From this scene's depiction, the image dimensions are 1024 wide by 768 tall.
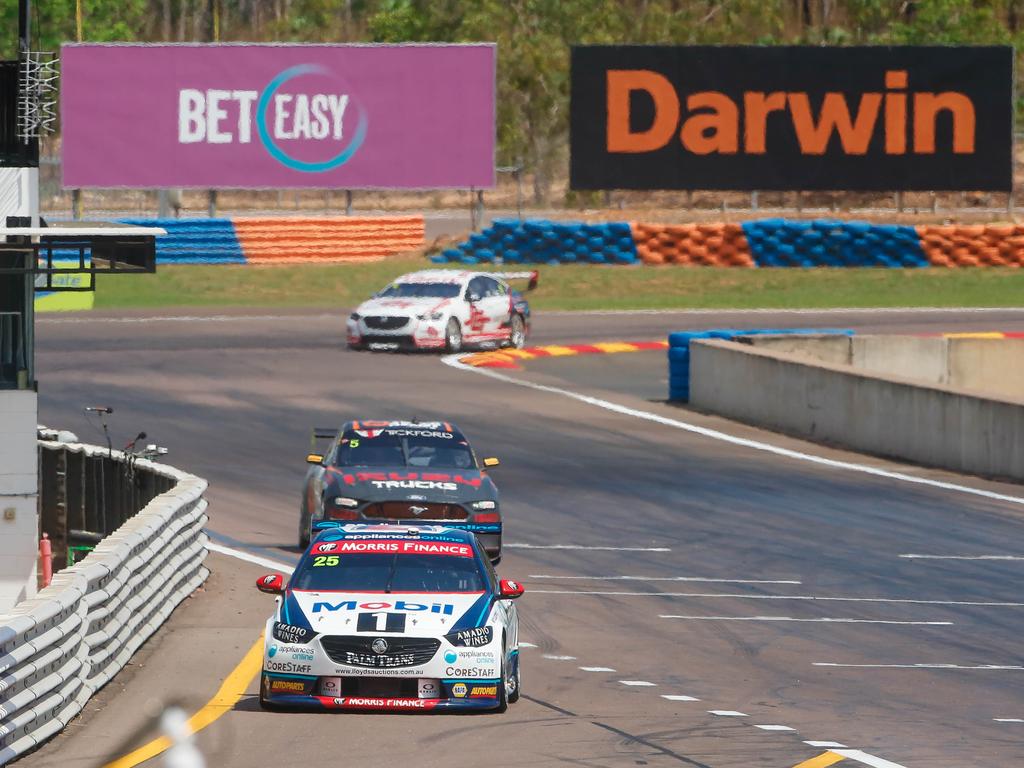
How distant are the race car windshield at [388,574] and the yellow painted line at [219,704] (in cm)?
93

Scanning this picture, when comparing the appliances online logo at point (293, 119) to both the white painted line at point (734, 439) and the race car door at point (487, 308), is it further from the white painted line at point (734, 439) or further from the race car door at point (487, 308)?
the white painted line at point (734, 439)

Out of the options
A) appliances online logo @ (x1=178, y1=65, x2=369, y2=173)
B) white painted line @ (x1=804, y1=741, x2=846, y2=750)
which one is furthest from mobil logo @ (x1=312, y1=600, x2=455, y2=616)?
appliances online logo @ (x1=178, y1=65, x2=369, y2=173)

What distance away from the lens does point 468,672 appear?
14.6 meters

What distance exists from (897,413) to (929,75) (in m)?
28.7

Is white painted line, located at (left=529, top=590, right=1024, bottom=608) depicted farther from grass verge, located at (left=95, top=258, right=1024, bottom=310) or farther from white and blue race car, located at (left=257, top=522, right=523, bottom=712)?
grass verge, located at (left=95, top=258, right=1024, bottom=310)

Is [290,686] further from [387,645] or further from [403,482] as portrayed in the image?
[403,482]

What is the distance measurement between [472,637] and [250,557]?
27.7 feet

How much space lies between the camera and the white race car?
1671 inches

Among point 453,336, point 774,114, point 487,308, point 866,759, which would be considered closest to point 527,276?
point 774,114

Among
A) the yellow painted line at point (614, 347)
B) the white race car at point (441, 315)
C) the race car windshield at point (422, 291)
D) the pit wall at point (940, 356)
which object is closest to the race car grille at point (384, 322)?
the white race car at point (441, 315)

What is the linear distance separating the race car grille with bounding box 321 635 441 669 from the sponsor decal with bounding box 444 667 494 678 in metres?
0.16

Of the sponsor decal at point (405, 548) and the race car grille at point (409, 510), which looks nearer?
the sponsor decal at point (405, 548)

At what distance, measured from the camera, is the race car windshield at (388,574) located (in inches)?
600

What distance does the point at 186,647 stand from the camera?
1772cm
